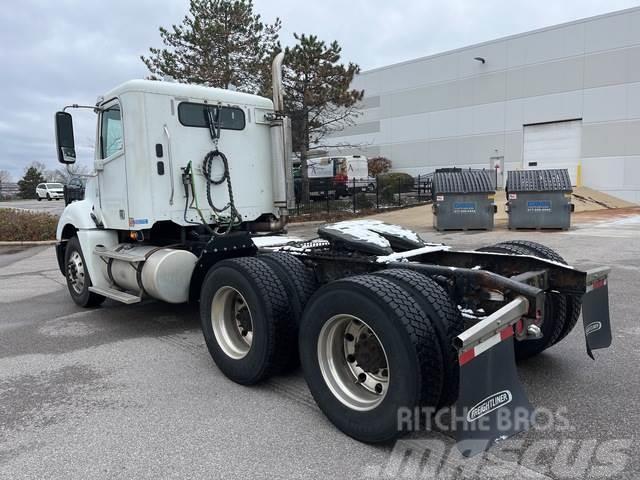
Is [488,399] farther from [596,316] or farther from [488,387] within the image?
[596,316]

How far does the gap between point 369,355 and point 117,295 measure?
3629mm

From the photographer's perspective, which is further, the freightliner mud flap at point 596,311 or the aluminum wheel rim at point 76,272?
the aluminum wheel rim at point 76,272

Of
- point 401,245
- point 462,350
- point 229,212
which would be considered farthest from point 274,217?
point 462,350

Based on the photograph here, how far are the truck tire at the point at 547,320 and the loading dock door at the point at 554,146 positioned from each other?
29.1 m

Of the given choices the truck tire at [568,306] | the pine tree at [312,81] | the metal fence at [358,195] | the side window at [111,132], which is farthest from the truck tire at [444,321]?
the pine tree at [312,81]

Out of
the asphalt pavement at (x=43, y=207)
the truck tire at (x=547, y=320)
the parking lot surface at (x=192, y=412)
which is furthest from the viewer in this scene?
the asphalt pavement at (x=43, y=207)

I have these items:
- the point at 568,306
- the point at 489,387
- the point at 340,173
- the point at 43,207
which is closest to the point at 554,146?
the point at 340,173

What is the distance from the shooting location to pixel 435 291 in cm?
303

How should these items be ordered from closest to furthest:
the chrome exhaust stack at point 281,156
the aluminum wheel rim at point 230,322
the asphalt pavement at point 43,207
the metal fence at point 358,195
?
the aluminum wheel rim at point 230,322, the chrome exhaust stack at point 281,156, the metal fence at point 358,195, the asphalt pavement at point 43,207

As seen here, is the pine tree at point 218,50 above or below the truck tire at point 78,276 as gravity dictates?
above

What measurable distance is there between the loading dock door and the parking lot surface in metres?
27.3

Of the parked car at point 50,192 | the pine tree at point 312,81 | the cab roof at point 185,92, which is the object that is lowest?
the parked car at point 50,192

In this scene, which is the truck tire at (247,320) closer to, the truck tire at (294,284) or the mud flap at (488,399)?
the truck tire at (294,284)

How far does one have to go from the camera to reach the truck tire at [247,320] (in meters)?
3.83
